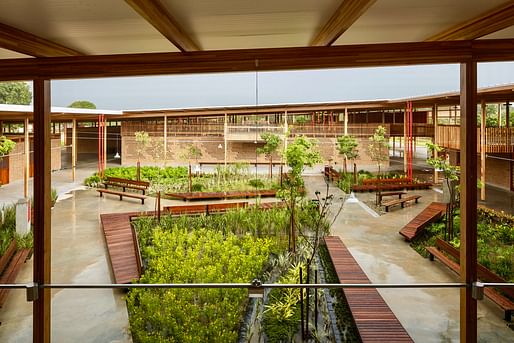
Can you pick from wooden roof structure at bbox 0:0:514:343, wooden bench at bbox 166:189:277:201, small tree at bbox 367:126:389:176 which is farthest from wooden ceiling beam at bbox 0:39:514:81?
small tree at bbox 367:126:389:176

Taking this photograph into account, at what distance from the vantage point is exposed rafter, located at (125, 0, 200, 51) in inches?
56.0

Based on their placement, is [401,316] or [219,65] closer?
[219,65]

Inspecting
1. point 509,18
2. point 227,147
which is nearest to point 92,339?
point 509,18

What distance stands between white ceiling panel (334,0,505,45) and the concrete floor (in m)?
2.18

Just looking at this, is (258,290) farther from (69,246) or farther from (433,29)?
(69,246)

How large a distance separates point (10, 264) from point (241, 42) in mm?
4690

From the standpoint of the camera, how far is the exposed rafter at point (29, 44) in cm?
177

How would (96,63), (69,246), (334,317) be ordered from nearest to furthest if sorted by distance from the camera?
(96,63)
(334,317)
(69,246)

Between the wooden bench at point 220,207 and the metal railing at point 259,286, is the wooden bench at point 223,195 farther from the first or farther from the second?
the metal railing at point 259,286

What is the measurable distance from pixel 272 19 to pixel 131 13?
58 centimetres

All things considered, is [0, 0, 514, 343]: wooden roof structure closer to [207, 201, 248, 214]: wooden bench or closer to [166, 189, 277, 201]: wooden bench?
→ [207, 201, 248, 214]: wooden bench

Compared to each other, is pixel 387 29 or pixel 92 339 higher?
pixel 387 29

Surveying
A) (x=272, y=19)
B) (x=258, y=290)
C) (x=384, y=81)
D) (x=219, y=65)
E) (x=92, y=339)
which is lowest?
(x=92, y=339)

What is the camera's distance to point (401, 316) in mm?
3689
